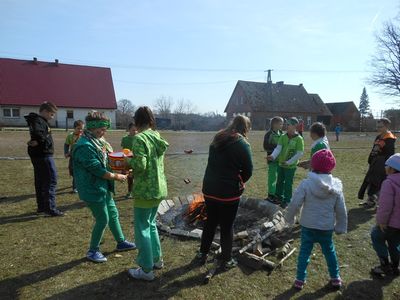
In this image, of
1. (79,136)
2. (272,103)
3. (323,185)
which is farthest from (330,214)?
(272,103)

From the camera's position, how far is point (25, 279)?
4.05 metres

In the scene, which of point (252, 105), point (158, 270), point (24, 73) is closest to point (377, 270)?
point (158, 270)

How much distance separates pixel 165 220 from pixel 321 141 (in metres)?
3.04

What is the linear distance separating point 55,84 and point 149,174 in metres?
43.4

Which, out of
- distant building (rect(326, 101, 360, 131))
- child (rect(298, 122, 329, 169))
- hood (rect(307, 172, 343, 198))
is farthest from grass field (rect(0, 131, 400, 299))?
distant building (rect(326, 101, 360, 131))

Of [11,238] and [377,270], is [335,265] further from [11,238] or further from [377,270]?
[11,238]

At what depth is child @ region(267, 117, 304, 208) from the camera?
21.6 ft

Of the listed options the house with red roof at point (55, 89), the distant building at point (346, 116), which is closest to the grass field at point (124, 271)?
the house with red roof at point (55, 89)

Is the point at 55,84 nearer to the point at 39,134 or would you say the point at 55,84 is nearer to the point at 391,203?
the point at 39,134

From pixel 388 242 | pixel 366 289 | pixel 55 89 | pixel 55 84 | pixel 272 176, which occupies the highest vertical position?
pixel 55 84

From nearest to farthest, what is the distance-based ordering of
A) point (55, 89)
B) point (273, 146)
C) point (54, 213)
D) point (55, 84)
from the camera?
A: point (54, 213)
point (273, 146)
point (55, 89)
point (55, 84)

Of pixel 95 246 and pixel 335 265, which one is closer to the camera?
pixel 335 265

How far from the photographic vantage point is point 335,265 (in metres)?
3.90

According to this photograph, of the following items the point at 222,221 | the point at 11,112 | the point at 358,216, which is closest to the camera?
the point at 222,221
